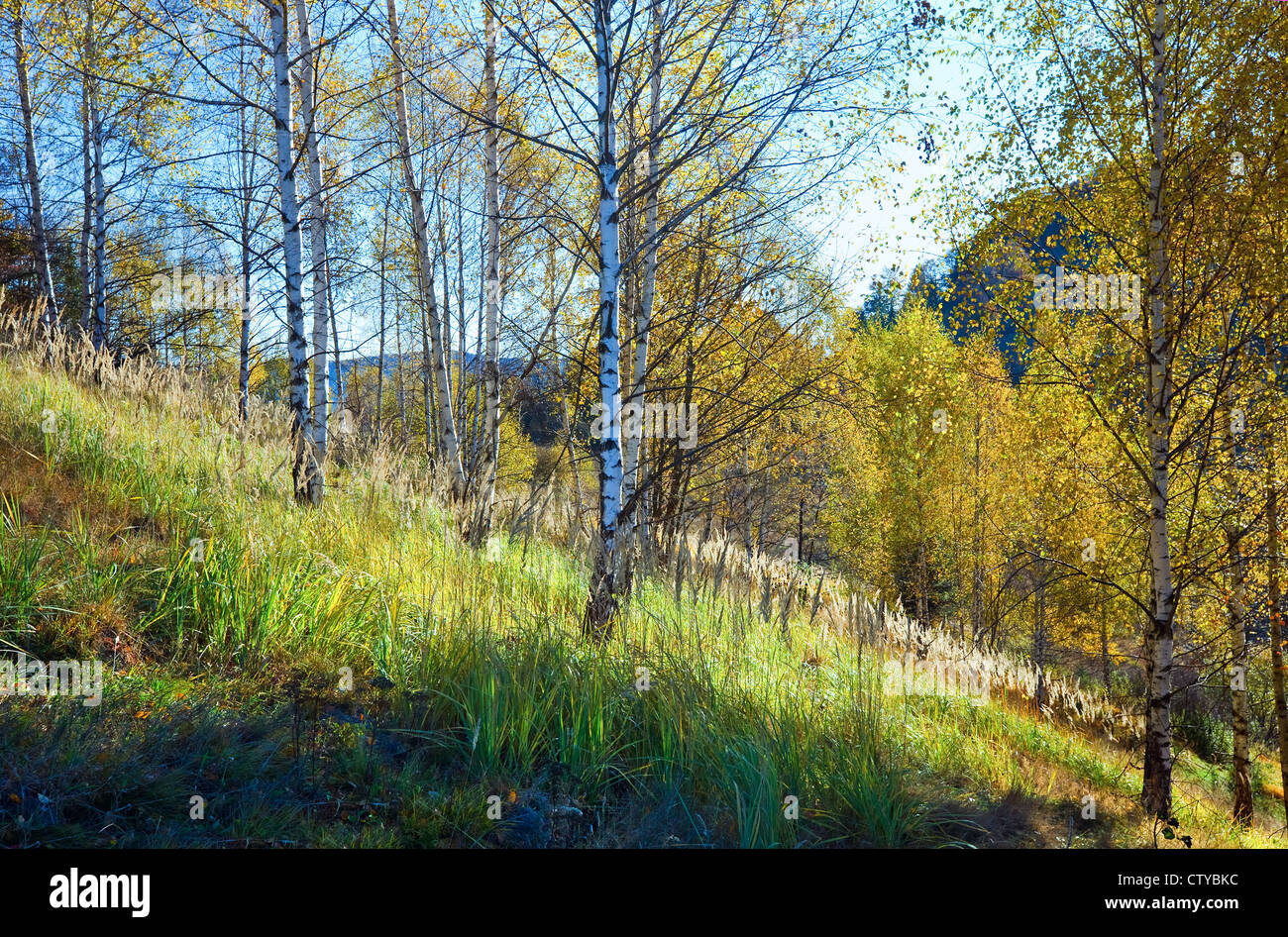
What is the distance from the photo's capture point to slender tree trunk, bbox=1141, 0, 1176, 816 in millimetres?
5340

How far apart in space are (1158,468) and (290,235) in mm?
7068

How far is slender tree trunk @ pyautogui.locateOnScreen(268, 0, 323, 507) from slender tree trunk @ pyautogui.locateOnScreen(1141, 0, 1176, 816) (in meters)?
6.44

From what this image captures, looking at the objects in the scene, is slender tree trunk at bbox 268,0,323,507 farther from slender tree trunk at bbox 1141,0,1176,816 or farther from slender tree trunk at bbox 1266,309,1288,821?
slender tree trunk at bbox 1266,309,1288,821

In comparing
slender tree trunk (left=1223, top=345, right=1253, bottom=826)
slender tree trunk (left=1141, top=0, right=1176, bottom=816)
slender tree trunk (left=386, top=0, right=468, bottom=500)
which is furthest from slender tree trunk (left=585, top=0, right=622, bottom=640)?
slender tree trunk (left=1223, top=345, right=1253, bottom=826)

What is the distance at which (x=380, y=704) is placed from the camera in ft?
11.3

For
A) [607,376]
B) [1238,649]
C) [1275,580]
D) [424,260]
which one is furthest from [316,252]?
[1275,580]

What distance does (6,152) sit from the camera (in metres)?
12.0

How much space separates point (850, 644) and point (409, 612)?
3.24 metres

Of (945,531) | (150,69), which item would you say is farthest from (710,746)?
(945,531)

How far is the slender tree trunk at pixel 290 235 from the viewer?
5.69 meters

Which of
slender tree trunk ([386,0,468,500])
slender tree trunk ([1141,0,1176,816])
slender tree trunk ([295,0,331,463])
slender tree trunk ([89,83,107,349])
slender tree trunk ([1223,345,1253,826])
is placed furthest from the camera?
slender tree trunk ([89,83,107,349])

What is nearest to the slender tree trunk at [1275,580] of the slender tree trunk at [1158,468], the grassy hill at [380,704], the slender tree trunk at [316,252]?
the slender tree trunk at [1158,468]

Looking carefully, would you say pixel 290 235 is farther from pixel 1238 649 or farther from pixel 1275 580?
pixel 1275 580

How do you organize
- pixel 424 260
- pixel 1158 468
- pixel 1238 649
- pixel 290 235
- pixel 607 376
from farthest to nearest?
pixel 424 260 → pixel 1238 649 → pixel 290 235 → pixel 1158 468 → pixel 607 376
